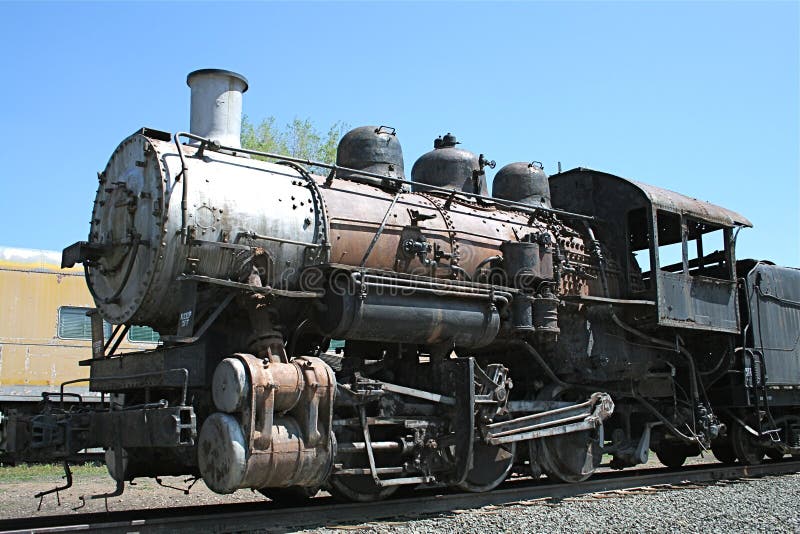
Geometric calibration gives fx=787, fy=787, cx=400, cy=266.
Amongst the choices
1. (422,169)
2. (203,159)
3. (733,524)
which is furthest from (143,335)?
(733,524)

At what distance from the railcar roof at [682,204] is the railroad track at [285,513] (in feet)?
12.1

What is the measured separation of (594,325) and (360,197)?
3625 mm

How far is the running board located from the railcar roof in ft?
9.34

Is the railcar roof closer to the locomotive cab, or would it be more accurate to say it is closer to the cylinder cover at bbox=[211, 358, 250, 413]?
the locomotive cab

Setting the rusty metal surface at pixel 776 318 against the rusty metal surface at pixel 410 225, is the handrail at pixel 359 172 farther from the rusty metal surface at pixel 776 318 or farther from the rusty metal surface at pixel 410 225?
the rusty metal surface at pixel 776 318

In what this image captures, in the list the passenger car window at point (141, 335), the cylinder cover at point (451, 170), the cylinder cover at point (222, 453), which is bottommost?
the cylinder cover at point (222, 453)

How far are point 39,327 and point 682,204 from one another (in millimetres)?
10920

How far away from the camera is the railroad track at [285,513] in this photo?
6461mm

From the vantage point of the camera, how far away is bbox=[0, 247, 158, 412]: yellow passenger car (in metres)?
13.6

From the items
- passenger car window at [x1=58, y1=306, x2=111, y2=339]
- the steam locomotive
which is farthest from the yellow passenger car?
the steam locomotive

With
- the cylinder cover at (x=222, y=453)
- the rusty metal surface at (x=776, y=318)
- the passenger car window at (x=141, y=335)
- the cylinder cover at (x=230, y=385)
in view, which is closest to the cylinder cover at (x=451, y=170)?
the cylinder cover at (x=230, y=385)

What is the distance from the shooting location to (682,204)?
430 inches

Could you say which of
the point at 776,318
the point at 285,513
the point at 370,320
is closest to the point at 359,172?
the point at 370,320

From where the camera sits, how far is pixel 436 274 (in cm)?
836
